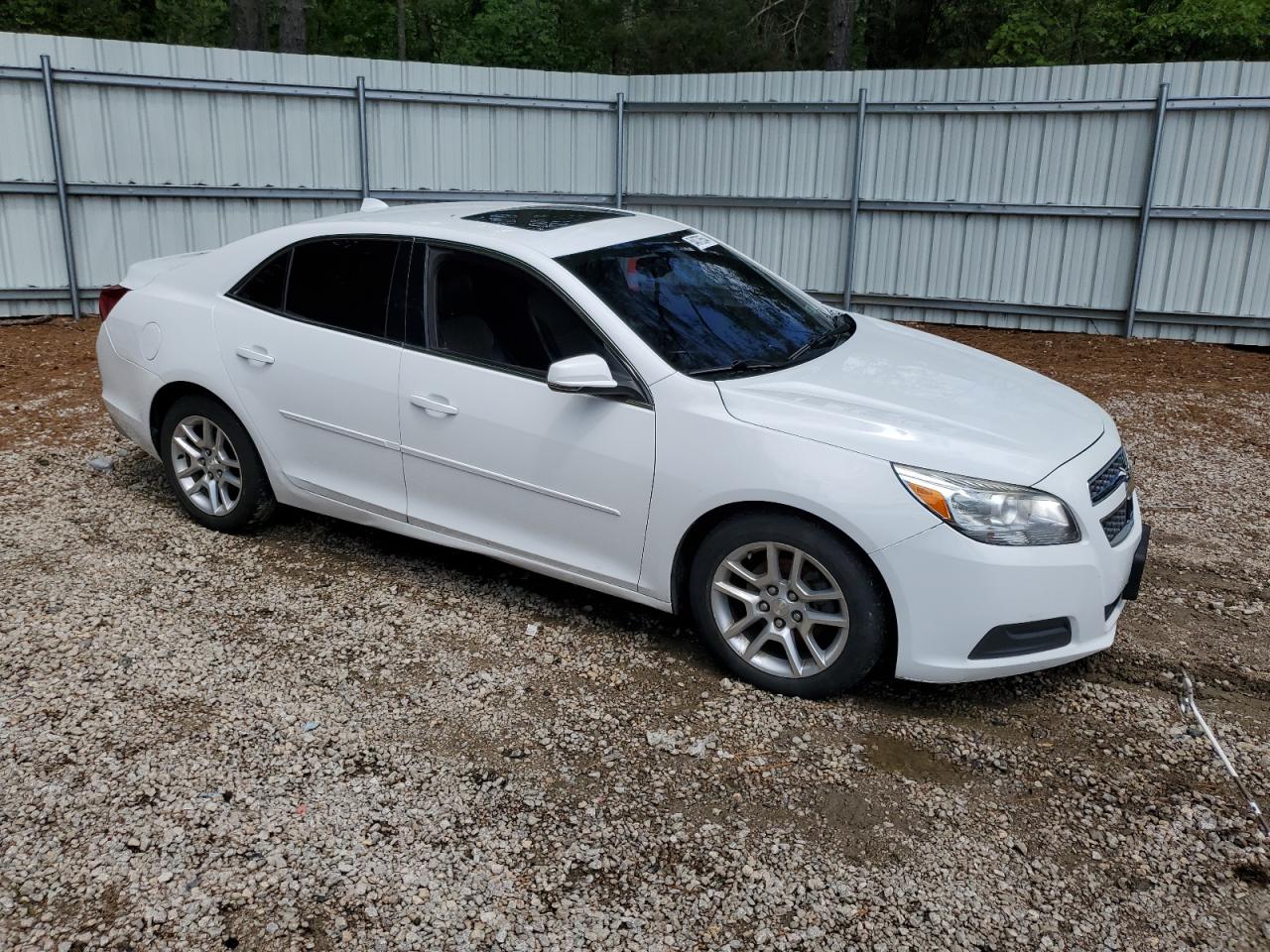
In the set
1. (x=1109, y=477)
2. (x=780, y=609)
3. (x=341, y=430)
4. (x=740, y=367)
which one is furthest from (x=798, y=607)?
(x=341, y=430)

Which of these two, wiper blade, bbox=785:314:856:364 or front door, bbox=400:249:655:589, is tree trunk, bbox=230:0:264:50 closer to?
front door, bbox=400:249:655:589

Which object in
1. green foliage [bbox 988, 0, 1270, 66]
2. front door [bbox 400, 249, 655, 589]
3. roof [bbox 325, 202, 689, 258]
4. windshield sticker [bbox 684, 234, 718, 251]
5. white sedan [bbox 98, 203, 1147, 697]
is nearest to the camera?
white sedan [bbox 98, 203, 1147, 697]

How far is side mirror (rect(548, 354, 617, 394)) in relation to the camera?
4066 millimetres

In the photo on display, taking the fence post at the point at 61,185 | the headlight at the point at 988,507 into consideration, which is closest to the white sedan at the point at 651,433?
the headlight at the point at 988,507

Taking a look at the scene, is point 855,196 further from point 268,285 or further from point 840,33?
point 840,33

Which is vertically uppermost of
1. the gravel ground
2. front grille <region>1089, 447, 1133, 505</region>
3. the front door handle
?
the front door handle

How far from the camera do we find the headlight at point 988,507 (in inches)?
144

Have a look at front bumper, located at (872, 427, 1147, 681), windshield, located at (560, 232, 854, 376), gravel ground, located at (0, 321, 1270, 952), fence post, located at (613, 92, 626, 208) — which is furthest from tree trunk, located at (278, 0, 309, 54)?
front bumper, located at (872, 427, 1147, 681)

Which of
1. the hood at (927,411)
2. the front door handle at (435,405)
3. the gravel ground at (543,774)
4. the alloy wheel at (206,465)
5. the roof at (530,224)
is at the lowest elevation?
the gravel ground at (543,774)

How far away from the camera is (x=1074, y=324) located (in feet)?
38.3

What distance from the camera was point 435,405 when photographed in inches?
179

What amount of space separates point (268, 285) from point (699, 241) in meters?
2.05

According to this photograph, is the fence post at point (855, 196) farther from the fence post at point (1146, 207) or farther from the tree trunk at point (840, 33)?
the tree trunk at point (840, 33)

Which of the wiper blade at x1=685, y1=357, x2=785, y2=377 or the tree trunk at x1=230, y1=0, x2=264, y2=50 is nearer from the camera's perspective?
the wiper blade at x1=685, y1=357, x2=785, y2=377
